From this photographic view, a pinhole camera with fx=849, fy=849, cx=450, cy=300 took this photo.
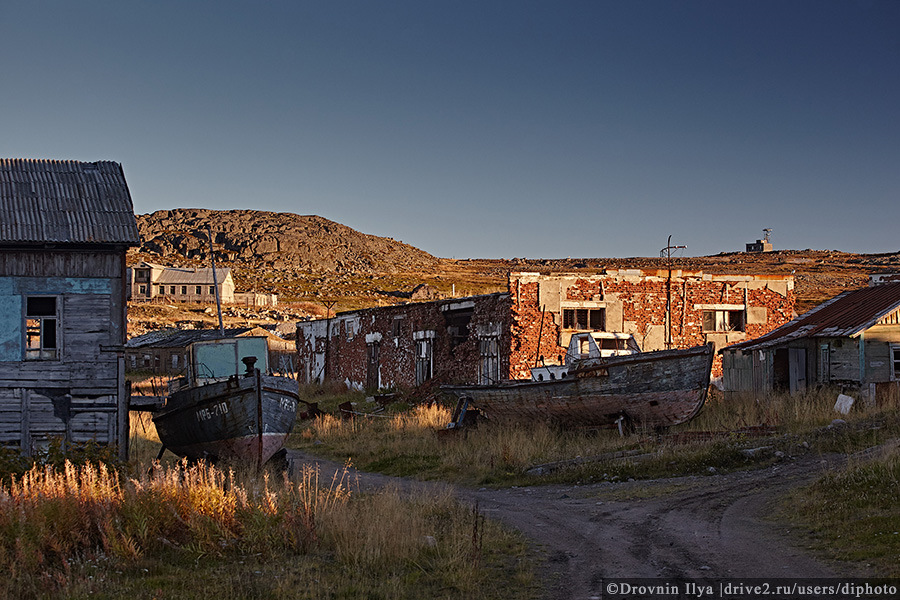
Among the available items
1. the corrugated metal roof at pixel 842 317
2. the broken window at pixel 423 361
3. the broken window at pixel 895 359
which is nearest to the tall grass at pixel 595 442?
the broken window at pixel 895 359

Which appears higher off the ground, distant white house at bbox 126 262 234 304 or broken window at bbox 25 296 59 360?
distant white house at bbox 126 262 234 304

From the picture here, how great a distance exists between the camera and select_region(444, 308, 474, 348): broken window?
3112 centimetres

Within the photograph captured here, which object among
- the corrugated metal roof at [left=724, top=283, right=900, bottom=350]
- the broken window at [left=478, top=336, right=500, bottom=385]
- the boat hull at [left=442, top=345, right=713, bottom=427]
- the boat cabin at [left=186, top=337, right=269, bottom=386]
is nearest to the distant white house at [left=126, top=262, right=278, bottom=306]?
the broken window at [left=478, top=336, right=500, bottom=385]

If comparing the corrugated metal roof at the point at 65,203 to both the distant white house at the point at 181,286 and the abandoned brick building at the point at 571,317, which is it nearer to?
the abandoned brick building at the point at 571,317

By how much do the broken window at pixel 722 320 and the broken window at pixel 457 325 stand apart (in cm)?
829

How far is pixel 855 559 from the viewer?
8.88 m

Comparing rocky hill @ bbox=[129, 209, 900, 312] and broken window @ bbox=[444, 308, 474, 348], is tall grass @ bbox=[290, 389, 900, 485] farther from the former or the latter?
rocky hill @ bbox=[129, 209, 900, 312]

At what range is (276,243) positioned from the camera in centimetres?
15462

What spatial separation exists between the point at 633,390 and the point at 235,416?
355 inches

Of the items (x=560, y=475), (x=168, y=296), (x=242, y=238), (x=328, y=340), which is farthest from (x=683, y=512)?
(x=242, y=238)

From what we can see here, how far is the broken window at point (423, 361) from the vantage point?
32.3 m

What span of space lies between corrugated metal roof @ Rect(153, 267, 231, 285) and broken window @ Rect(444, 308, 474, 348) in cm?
6602

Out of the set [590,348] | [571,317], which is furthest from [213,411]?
[571,317]

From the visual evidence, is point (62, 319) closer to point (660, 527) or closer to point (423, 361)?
point (660, 527)
